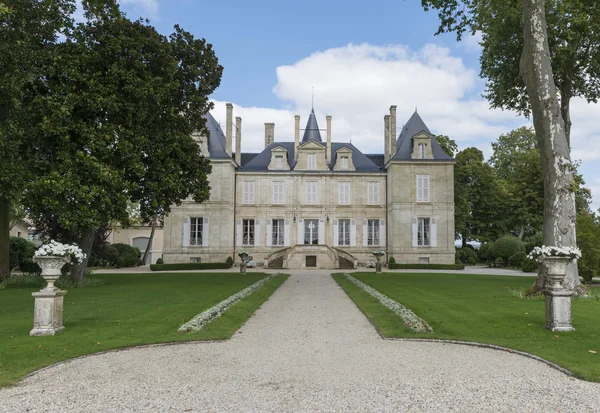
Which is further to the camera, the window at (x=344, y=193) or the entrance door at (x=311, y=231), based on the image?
the window at (x=344, y=193)

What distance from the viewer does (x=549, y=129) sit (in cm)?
1293

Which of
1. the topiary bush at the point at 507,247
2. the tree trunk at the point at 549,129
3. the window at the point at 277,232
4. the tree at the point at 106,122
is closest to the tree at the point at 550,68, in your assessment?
the tree trunk at the point at 549,129

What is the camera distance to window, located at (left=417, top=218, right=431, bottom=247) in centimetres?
3180

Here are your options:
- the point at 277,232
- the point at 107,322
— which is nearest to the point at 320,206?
the point at 277,232

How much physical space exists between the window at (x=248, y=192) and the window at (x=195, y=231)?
3.51 metres

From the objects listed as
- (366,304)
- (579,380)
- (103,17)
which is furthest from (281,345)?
(103,17)

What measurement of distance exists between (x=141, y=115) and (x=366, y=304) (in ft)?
32.6

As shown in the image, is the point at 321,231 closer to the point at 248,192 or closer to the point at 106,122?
the point at 248,192

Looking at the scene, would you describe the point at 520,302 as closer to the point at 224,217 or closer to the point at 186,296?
the point at 186,296

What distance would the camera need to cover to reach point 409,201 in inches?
1253

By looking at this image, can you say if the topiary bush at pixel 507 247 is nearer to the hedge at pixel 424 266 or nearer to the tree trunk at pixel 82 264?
the hedge at pixel 424 266

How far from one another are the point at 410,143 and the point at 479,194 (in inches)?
429

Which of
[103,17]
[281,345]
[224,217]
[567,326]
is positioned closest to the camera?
[281,345]

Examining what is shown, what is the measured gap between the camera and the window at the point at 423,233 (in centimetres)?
3180
